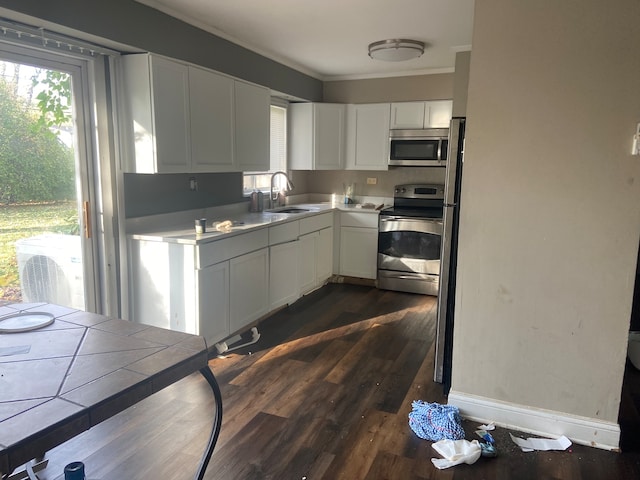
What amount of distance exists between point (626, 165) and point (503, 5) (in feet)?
3.21

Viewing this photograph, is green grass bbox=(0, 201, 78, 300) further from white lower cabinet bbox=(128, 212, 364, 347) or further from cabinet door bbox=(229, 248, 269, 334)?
cabinet door bbox=(229, 248, 269, 334)

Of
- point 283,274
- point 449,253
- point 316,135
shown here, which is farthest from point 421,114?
point 449,253

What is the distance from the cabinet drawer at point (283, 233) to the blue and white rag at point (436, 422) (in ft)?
6.34

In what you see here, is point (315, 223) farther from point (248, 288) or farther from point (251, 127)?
point (248, 288)

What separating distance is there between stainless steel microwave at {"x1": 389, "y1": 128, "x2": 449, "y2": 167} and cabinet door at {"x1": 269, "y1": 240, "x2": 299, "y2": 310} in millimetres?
1723

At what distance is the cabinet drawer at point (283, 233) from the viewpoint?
13.2ft

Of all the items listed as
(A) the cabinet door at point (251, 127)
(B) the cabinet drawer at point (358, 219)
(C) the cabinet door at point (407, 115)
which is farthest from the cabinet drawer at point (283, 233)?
(C) the cabinet door at point (407, 115)

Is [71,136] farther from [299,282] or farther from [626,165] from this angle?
[626,165]

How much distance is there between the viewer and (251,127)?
4066mm

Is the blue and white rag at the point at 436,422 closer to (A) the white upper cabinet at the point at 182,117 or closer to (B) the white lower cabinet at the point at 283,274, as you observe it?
(B) the white lower cabinet at the point at 283,274

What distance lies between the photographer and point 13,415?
1130 millimetres

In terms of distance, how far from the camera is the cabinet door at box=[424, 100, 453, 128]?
5.12 metres

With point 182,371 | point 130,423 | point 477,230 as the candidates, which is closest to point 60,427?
point 182,371

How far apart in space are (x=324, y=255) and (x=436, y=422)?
2874 millimetres
